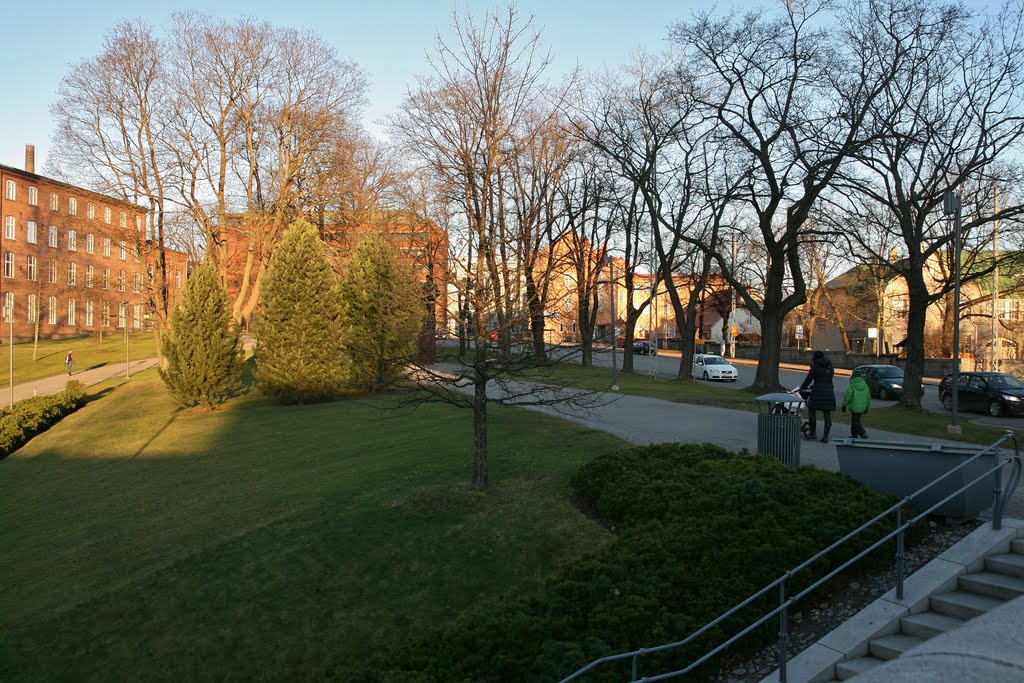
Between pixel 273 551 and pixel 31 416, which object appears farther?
pixel 31 416

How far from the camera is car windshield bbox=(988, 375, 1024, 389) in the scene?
24297mm

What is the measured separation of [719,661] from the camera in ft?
19.4

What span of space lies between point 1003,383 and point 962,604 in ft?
73.2

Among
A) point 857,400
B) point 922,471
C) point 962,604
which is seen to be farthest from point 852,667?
point 857,400

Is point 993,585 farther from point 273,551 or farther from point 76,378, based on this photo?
point 76,378

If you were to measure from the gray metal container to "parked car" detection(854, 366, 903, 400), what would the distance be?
24.6 metres

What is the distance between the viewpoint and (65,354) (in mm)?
53688

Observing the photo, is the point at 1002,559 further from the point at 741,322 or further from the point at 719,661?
the point at 741,322

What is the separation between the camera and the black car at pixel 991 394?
77.7 ft

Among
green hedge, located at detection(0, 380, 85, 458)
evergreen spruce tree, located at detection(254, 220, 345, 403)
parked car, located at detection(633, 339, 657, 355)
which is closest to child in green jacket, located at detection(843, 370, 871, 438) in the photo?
evergreen spruce tree, located at detection(254, 220, 345, 403)

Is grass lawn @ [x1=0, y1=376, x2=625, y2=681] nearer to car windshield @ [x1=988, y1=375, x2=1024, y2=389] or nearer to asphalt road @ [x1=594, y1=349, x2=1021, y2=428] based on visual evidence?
asphalt road @ [x1=594, y1=349, x2=1021, y2=428]

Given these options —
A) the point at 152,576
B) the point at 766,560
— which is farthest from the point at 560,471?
the point at 152,576

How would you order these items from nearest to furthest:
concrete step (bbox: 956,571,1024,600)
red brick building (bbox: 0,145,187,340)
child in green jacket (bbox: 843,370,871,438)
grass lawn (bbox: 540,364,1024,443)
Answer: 1. concrete step (bbox: 956,571,1024,600)
2. child in green jacket (bbox: 843,370,871,438)
3. grass lawn (bbox: 540,364,1024,443)
4. red brick building (bbox: 0,145,187,340)

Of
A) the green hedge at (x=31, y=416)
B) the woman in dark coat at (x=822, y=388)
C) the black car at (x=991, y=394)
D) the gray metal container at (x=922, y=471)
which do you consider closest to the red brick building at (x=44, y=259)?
the green hedge at (x=31, y=416)
